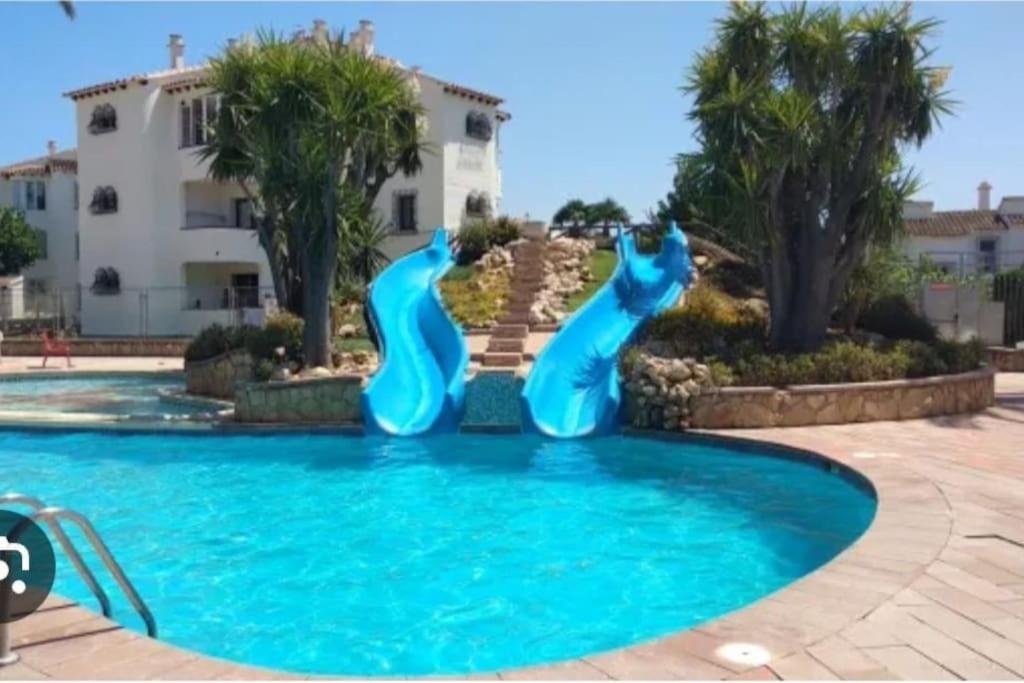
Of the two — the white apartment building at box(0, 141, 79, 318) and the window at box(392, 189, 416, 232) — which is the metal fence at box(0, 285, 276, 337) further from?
the white apartment building at box(0, 141, 79, 318)

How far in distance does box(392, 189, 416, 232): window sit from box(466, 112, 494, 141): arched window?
11.9 feet

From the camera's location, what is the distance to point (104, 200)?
38719mm

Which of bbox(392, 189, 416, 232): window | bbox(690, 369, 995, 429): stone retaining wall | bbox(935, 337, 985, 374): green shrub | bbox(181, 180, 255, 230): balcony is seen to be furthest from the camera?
bbox(181, 180, 255, 230): balcony

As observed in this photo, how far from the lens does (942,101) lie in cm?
1548

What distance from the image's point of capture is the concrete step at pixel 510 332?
2208 cm

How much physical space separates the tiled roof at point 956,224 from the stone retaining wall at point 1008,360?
83.0ft

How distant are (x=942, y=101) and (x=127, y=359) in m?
25.1

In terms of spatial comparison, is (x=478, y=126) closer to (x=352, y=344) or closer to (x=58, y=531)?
(x=352, y=344)

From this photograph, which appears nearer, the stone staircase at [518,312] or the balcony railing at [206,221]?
the stone staircase at [518,312]

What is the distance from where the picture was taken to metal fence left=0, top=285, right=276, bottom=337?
35875 millimetres

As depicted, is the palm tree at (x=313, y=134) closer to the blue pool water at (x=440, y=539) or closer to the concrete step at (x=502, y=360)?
the concrete step at (x=502, y=360)

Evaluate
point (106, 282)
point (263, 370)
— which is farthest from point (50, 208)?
point (263, 370)

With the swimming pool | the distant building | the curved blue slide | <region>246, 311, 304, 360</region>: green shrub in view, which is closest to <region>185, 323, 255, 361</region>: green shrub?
<region>246, 311, 304, 360</region>: green shrub

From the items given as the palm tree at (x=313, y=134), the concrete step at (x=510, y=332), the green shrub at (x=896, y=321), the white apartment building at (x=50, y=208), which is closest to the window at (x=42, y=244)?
the white apartment building at (x=50, y=208)
